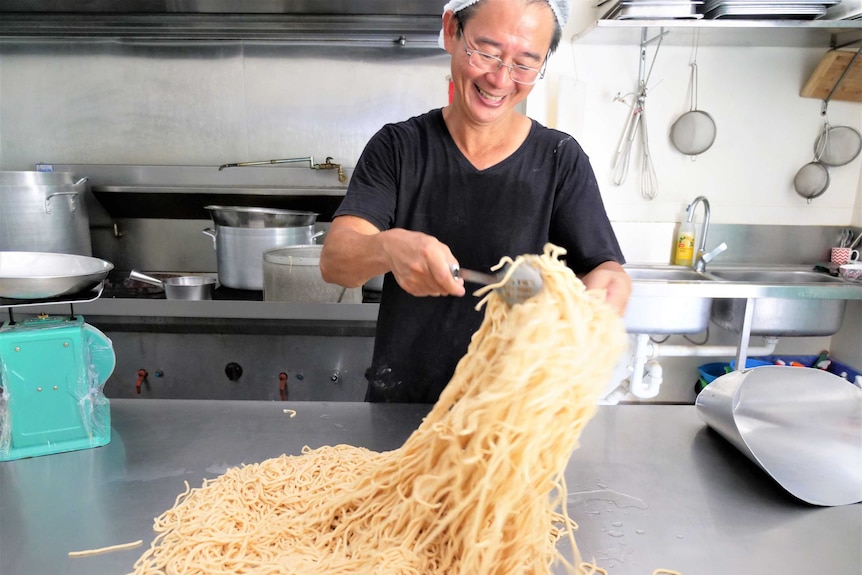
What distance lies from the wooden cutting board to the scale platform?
15.2 feet

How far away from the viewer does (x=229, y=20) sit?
3.93 metres

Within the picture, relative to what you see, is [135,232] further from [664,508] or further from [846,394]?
[846,394]

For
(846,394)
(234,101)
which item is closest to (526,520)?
(846,394)

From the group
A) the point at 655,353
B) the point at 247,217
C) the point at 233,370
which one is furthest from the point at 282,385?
the point at 655,353

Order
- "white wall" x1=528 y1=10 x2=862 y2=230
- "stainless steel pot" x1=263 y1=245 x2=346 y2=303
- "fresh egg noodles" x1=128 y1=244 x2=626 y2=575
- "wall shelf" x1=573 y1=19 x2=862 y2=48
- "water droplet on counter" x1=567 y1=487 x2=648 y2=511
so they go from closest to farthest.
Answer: "fresh egg noodles" x1=128 y1=244 x2=626 y2=575 → "water droplet on counter" x1=567 y1=487 x2=648 y2=511 → "stainless steel pot" x1=263 y1=245 x2=346 y2=303 → "wall shelf" x1=573 y1=19 x2=862 y2=48 → "white wall" x1=528 y1=10 x2=862 y2=230

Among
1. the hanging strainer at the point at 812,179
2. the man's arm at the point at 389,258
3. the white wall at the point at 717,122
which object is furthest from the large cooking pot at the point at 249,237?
the hanging strainer at the point at 812,179

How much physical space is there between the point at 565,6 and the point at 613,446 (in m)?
1.47

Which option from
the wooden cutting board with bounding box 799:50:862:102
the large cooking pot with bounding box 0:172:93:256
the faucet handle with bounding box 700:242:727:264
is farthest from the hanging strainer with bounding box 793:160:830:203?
the large cooking pot with bounding box 0:172:93:256

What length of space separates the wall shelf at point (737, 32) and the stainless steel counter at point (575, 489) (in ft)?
8.31

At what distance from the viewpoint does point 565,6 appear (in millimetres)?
1780

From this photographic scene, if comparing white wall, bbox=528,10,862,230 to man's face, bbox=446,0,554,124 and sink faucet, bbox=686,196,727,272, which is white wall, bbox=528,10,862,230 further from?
man's face, bbox=446,0,554,124

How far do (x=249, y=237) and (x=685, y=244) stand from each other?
120 inches

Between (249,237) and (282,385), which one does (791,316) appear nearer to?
(282,385)

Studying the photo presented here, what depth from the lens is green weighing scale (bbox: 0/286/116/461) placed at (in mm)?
1574
